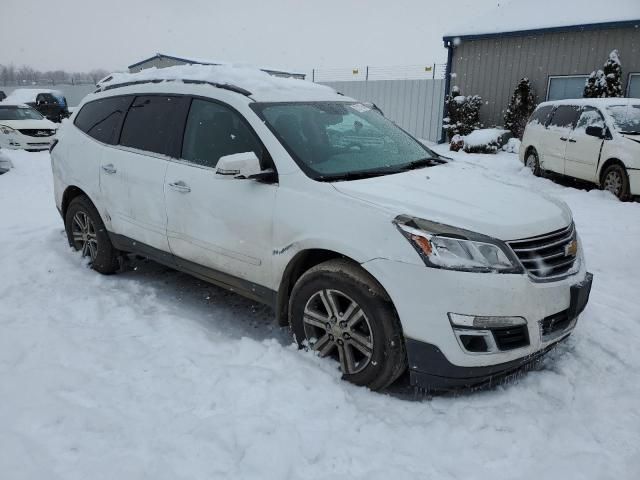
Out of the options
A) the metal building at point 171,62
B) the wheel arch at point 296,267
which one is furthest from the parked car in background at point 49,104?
the wheel arch at point 296,267

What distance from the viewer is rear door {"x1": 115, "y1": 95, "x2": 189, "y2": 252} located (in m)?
4.00

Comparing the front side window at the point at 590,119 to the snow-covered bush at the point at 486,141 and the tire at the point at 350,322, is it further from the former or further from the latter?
the tire at the point at 350,322

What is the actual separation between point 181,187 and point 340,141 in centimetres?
124

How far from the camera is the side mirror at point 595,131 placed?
8648 millimetres

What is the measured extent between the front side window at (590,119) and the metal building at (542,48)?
627cm

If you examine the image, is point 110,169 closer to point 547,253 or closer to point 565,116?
point 547,253

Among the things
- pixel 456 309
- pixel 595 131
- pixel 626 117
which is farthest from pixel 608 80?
pixel 456 309

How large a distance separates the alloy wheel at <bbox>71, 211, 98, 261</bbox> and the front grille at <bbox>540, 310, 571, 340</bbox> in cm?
392

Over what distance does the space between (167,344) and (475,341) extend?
81.5 inches

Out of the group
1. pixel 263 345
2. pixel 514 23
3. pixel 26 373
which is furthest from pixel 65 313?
pixel 514 23

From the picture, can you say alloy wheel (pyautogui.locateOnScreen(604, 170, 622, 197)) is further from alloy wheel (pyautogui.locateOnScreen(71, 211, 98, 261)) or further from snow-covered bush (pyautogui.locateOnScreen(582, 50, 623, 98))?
alloy wheel (pyautogui.locateOnScreen(71, 211, 98, 261))

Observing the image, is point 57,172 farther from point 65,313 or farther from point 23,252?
point 65,313

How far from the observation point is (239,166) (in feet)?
10.4

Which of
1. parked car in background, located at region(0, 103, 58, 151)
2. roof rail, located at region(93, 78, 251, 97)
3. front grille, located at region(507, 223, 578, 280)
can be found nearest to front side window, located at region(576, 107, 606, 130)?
front grille, located at region(507, 223, 578, 280)
